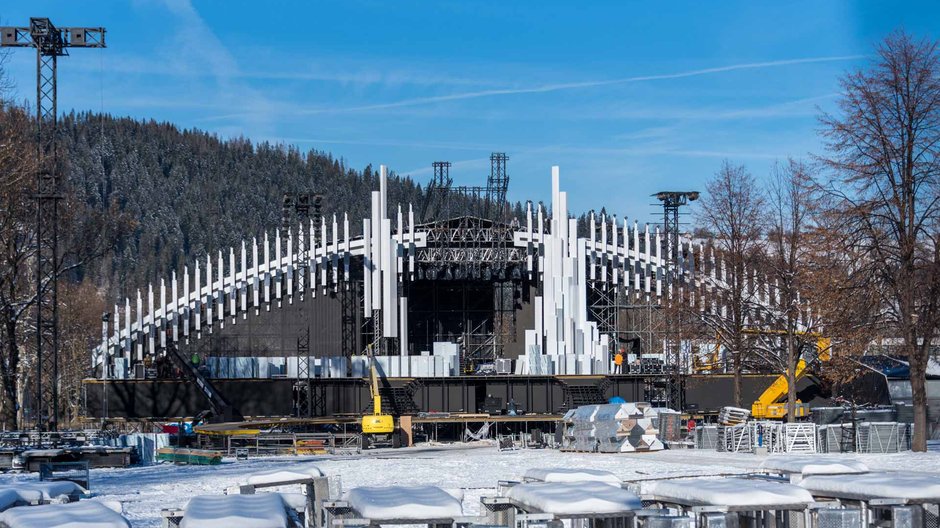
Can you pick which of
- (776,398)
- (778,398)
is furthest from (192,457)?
(778,398)

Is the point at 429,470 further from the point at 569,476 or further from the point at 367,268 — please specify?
the point at 367,268

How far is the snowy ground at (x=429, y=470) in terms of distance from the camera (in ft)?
89.8

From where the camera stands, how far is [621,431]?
4534cm

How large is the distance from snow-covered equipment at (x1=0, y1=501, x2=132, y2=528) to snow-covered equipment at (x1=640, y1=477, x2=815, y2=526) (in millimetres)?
4850

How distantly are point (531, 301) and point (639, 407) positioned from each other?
27.7 meters

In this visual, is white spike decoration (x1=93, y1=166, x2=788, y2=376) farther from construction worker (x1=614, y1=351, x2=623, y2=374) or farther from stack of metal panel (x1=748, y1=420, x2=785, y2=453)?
stack of metal panel (x1=748, y1=420, x2=785, y2=453)

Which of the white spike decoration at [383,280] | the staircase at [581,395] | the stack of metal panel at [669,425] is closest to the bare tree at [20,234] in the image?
the white spike decoration at [383,280]

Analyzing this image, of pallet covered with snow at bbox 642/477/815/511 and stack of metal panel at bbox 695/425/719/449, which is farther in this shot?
stack of metal panel at bbox 695/425/719/449

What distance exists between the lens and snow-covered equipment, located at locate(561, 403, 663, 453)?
45312 millimetres

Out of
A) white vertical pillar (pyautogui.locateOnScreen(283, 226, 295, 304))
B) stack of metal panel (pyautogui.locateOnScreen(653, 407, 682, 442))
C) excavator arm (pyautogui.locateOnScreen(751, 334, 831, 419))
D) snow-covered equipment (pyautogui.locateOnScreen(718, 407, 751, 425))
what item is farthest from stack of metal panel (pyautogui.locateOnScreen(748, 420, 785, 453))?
white vertical pillar (pyautogui.locateOnScreen(283, 226, 295, 304))

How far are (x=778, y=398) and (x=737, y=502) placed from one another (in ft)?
192

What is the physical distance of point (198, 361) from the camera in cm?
6875

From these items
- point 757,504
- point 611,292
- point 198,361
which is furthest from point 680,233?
point 757,504

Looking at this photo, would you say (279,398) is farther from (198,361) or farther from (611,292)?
(611,292)
